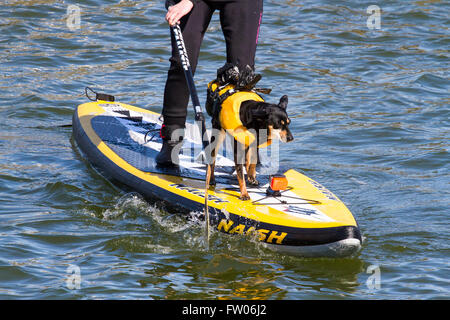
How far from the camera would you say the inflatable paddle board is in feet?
17.1

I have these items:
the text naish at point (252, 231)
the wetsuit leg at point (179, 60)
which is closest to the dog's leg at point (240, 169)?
the text naish at point (252, 231)

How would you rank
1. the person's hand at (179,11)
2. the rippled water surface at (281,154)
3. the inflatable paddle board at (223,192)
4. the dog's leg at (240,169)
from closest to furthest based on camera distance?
the rippled water surface at (281,154)
the inflatable paddle board at (223,192)
the dog's leg at (240,169)
the person's hand at (179,11)

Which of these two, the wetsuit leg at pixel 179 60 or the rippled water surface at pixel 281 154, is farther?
the wetsuit leg at pixel 179 60

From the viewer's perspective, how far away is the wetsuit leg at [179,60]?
600 cm

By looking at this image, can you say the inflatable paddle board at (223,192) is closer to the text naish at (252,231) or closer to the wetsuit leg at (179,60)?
the text naish at (252,231)

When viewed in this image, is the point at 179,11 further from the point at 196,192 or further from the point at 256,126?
the point at 196,192

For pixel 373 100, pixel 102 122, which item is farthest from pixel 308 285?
pixel 373 100

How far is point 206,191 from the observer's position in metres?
5.60

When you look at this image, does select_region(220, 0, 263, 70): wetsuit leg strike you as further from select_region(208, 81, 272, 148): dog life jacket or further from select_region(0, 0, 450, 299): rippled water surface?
select_region(0, 0, 450, 299): rippled water surface

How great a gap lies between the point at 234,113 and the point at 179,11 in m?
1.05

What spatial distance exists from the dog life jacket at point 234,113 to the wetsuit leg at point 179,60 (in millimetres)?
646

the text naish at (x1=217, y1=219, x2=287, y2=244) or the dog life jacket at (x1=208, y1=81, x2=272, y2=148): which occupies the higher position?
the dog life jacket at (x1=208, y1=81, x2=272, y2=148)

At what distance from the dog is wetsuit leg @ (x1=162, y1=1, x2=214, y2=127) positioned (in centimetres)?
65

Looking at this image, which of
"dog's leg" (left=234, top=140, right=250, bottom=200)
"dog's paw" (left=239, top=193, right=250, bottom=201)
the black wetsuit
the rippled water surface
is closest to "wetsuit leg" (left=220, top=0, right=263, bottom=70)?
the black wetsuit
